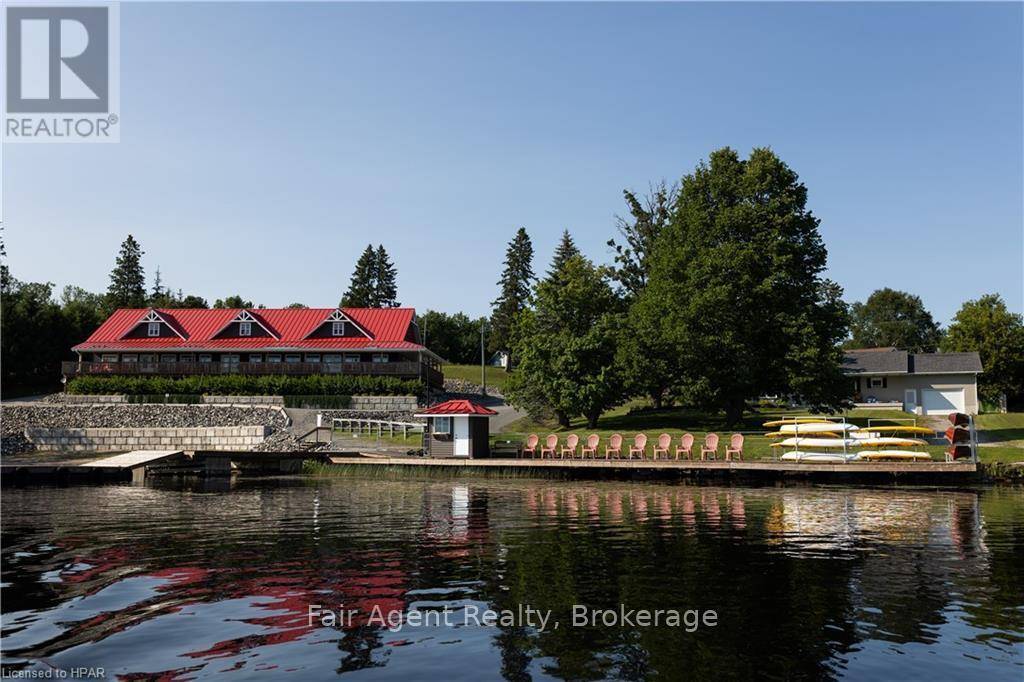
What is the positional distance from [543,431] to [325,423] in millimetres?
14724

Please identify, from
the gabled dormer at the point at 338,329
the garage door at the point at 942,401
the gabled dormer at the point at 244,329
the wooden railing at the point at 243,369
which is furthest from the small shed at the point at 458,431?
the garage door at the point at 942,401

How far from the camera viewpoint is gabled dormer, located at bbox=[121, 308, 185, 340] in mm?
65938

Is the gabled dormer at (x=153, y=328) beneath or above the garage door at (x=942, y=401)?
above

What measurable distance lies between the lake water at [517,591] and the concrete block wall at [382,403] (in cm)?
3086

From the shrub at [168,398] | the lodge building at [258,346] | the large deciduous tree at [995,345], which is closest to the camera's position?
the shrub at [168,398]

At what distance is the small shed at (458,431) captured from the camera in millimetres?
40500

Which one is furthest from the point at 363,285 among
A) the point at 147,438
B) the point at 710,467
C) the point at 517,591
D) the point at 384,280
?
the point at 517,591

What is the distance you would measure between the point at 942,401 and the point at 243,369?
55.3 metres

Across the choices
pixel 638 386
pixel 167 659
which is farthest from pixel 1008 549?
pixel 638 386

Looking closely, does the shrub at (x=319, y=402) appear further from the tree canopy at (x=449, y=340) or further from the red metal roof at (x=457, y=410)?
the tree canopy at (x=449, y=340)

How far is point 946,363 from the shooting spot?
208 feet

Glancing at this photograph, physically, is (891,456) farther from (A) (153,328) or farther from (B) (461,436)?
(A) (153,328)

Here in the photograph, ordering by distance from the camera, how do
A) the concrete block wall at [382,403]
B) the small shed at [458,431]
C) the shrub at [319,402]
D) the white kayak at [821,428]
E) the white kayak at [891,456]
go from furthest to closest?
the concrete block wall at [382,403] < the shrub at [319,402] < the small shed at [458,431] < the white kayak at [821,428] < the white kayak at [891,456]

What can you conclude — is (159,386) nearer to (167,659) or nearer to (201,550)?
(201,550)
